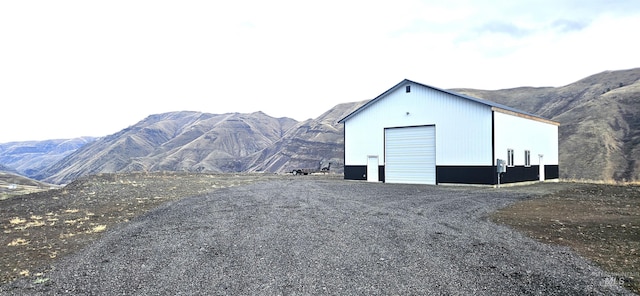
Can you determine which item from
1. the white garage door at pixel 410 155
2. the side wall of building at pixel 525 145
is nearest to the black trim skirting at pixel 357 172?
the white garage door at pixel 410 155

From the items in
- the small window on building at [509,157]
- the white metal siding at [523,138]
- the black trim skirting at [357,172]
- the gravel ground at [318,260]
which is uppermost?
the white metal siding at [523,138]

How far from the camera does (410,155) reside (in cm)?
2903

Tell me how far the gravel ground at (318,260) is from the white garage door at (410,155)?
49.7 ft

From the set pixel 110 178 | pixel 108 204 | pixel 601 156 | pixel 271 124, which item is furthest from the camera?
pixel 271 124

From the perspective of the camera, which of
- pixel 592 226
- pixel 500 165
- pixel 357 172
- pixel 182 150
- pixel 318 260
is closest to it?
pixel 318 260

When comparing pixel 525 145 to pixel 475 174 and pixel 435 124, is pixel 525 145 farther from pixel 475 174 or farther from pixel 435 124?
pixel 435 124

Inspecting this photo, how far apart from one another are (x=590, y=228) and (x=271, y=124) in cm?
18250

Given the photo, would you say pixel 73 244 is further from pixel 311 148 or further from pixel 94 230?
pixel 311 148

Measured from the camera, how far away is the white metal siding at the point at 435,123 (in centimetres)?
2580

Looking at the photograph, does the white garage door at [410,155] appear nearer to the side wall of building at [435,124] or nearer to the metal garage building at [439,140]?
the metal garage building at [439,140]

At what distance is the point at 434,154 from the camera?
2773cm

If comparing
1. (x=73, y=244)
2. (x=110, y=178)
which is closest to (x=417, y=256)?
(x=73, y=244)

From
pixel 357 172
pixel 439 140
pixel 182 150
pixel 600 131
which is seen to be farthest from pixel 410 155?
pixel 182 150

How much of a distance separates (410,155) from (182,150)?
4877 inches
